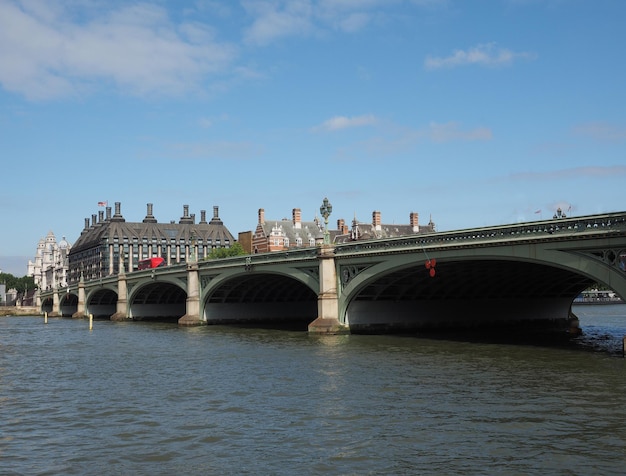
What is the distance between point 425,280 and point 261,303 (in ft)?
113

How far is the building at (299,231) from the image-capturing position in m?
148

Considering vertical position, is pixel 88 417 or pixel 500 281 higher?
pixel 500 281

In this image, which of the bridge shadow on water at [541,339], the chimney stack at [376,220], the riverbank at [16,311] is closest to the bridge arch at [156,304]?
the bridge shadow on water at [541,339]

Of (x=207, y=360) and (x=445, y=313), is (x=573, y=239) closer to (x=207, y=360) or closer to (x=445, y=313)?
(x=207, y=360)

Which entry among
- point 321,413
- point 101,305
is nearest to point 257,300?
point 101,305

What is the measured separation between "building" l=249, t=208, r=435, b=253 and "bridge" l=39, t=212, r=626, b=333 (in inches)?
2257

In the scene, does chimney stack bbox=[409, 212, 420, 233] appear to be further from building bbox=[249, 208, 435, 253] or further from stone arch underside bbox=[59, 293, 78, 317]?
stone arch underside bbox=[59, 293, 78, 317]

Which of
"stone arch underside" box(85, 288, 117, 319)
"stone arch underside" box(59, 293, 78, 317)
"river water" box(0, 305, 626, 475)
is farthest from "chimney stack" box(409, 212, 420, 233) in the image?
"river water" box(0, 305, 626, 475)

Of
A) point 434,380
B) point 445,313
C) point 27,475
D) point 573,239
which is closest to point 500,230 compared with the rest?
point 573,239

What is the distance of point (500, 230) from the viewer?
4162cm

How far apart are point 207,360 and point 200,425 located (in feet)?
65.2

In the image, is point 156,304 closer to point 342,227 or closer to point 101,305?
point 101,305

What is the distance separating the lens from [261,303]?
87000 millimetres

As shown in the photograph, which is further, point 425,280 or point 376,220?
point 376,220
